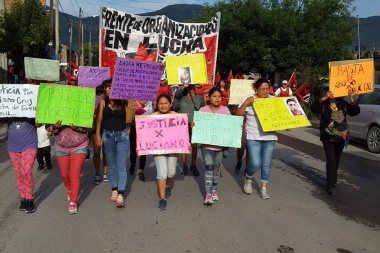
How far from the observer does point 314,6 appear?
2911 cm

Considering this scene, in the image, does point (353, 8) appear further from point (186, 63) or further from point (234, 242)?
point (234, 242)

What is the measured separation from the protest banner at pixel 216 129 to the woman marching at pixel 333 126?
1554 millimetres

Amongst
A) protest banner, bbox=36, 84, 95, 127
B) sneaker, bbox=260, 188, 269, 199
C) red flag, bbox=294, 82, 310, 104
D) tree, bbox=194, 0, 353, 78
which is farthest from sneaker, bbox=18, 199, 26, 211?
tree, bbox=194, 0, 353, 78

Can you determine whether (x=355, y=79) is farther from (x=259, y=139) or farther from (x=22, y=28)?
(x=22, y=28)

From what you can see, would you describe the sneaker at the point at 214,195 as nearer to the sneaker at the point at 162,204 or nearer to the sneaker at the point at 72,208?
the sneaker at the point at 162,204

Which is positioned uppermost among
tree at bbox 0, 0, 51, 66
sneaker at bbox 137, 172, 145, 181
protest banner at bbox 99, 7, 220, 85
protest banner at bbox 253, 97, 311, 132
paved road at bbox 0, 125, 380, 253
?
tree at bbox 0, 0, 51, 66

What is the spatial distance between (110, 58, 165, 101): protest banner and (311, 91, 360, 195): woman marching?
8.25 ft

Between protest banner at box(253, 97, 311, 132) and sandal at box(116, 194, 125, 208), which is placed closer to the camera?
sandal at box(116, 194, 125, 208)

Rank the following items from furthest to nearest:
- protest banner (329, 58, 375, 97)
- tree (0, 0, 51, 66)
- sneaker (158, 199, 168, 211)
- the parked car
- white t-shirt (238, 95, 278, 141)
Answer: tree (0, 0, 51, 66) < the parked car < protest banner (329, 58, 375, 97) < white t-shirt (238, 95, 278, 141) < sneaker (158, 199, 168, 211)

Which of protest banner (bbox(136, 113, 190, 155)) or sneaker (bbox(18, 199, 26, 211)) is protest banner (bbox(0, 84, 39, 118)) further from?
protest banner (bbox(136, 113, 190, 155))

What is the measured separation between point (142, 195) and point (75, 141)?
1.41 metres

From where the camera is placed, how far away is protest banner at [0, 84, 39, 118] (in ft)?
16.5

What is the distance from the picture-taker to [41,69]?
882 centimetres

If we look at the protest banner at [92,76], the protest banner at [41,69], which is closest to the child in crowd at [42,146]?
the protest banner at [92,76]
